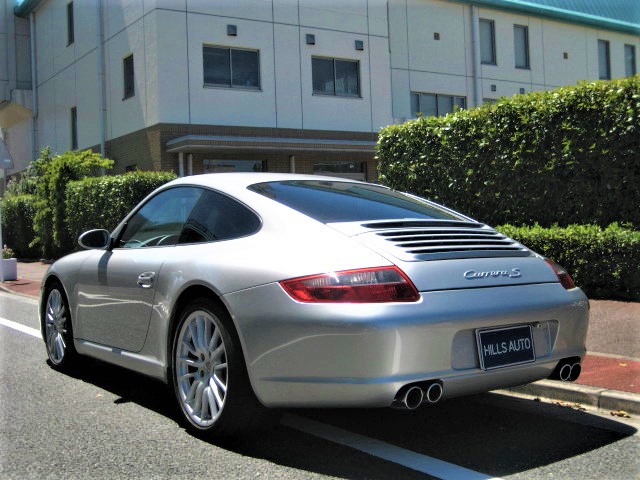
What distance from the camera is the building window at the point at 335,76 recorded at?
2225 centimetres

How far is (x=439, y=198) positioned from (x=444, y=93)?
16064mm

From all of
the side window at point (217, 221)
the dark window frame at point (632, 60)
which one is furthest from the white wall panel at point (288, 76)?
the side window at point (217, 221)

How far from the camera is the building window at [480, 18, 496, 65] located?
86.5 ft

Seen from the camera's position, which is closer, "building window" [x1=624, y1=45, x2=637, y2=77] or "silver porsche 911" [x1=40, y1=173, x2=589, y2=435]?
"silver porsche 911" [x1=40, y1=173, x2=589, y2=435]

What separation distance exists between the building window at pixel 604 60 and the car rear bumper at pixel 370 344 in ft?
91.7

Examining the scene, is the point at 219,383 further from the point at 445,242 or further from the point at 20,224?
the point at 20,224

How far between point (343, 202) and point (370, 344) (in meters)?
1.31

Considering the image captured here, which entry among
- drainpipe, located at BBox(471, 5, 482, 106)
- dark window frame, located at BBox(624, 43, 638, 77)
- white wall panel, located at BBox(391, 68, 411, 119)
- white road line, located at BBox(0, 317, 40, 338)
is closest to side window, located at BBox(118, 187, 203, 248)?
white road line, located at BBox(0, 317, 40, 338)

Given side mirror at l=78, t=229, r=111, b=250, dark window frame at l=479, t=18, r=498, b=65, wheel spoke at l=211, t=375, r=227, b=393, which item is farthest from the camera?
dark window frame at l=479, t=18, r=498, b=65

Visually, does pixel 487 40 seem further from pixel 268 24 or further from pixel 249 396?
pixel 249 396

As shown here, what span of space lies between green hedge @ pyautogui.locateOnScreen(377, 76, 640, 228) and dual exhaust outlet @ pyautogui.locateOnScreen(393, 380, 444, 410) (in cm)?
582

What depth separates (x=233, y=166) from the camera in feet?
70.1

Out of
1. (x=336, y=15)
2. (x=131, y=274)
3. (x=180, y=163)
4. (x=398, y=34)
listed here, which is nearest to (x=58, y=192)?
(x=180, y=163)

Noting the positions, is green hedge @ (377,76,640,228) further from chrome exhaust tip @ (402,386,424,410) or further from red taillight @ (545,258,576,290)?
chrome exhaust tip @ (402,386,424,410)
